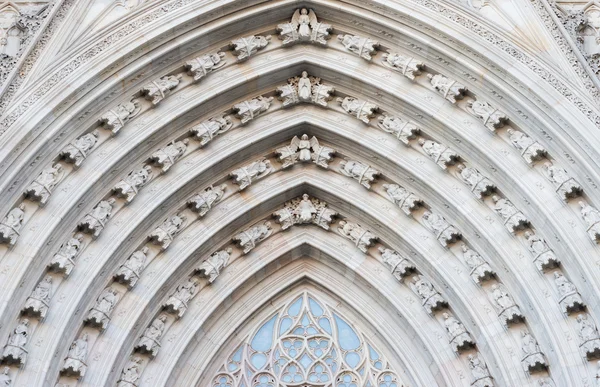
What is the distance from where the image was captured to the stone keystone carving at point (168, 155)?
13273 mm

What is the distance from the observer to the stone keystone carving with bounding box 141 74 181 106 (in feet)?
43.3

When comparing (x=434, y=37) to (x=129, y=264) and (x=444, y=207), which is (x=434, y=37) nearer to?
(x=444, y=207)

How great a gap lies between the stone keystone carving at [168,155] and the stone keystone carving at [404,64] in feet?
9.39

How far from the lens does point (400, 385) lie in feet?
44.3

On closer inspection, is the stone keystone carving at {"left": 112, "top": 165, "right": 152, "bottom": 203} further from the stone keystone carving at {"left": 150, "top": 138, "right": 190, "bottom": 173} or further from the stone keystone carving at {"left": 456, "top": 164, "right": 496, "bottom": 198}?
the stone keystone carving at {"left": 456, "top": 164, "right": 496, "bottom": 198}

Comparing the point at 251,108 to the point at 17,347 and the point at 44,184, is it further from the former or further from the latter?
the point at 17,347

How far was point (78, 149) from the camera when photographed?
41.7 feet

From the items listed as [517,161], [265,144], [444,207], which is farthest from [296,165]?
[517,161]

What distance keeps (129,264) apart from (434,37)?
473 centimetres

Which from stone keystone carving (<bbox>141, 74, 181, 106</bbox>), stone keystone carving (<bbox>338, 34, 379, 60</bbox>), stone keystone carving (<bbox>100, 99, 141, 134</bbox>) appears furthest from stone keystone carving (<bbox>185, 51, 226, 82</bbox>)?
stone keystone carving (<bbox>338, 34, 379, 60</bbox>)

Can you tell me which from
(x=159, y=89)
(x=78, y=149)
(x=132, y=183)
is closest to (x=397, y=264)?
(x=132, y=183)

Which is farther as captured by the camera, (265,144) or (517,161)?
(265,144)

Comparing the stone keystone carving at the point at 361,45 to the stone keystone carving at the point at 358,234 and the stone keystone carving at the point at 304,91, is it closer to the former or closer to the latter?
the stone keystone carving at the point at 304,91

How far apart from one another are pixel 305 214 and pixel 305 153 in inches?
32.0
